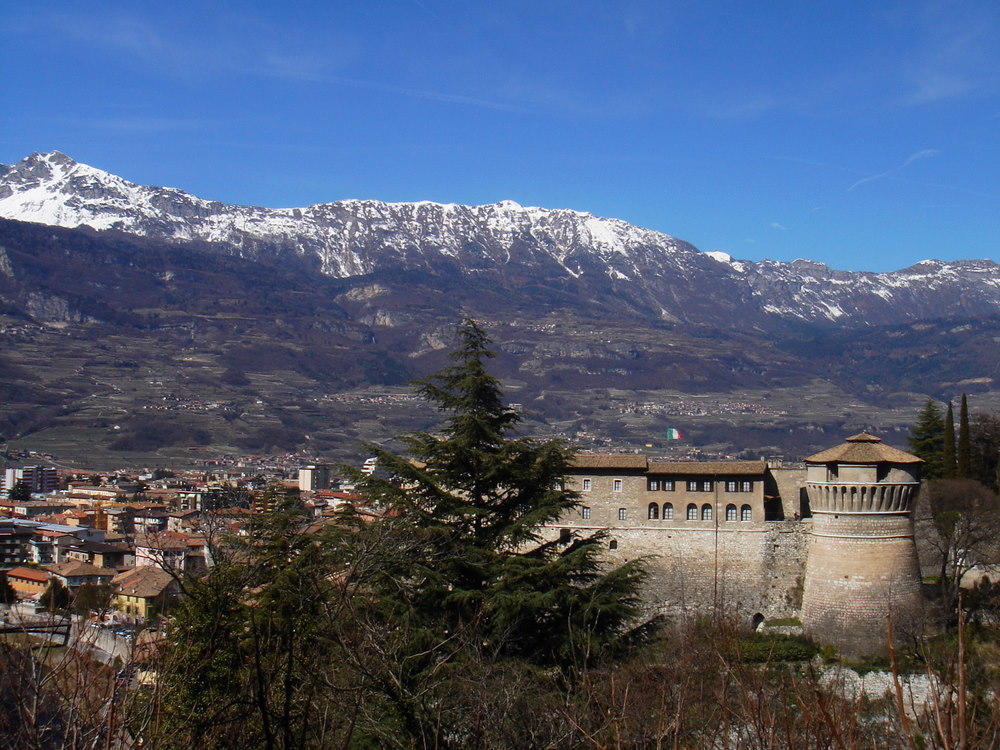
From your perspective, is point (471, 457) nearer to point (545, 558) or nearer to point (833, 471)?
point (545, 558)

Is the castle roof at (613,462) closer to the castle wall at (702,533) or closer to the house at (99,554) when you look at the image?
the castle wall at (702,533)

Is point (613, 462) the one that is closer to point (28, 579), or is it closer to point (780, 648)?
point (780, 648)

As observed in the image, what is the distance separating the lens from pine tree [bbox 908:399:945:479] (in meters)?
48.6

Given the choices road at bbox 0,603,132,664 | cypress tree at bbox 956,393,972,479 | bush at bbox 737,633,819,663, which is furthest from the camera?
cypress tree at bbox 956,393,972,479

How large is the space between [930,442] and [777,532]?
56.9 feet

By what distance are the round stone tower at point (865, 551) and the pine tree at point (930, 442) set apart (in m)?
14.9

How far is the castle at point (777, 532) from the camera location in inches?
1340

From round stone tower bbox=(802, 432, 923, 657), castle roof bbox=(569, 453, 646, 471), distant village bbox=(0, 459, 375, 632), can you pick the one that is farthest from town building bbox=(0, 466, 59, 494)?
round stone tower bbox=(802, 432, 923, 657)

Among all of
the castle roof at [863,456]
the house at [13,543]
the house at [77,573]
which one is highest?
the castle roof at [863,456]

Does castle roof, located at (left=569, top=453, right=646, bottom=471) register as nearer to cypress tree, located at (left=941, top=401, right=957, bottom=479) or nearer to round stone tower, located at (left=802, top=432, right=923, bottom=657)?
round stone tower, located at (left=802, top=432, right=923, bottom=657)

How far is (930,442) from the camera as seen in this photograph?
50875mm

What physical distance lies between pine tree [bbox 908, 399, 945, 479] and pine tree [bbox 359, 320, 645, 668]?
28.3 meters

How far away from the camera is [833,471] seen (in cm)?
3469

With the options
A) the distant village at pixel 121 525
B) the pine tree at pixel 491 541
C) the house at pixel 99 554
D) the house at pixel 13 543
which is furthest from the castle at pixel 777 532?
the house at pixel 13 543
